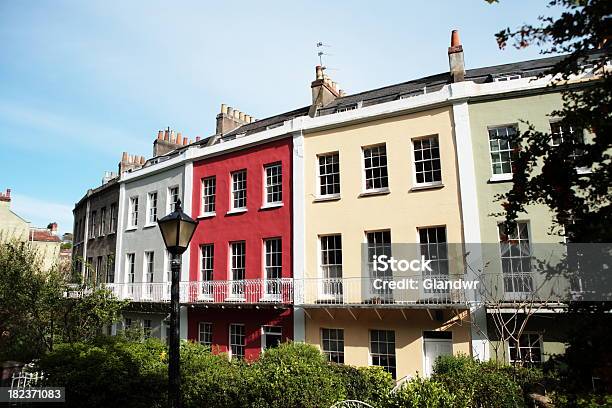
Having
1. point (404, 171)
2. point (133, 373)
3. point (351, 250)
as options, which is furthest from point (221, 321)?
point (404, 171)

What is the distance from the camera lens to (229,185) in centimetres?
1947

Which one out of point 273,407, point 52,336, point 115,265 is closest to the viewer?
point 273,407

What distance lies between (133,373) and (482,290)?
976 centimetres

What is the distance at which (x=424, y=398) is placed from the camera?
6547 millimetres

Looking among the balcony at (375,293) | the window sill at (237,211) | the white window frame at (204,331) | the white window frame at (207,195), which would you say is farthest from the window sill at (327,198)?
the white window frame at (204,331)

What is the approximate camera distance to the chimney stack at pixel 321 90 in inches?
750

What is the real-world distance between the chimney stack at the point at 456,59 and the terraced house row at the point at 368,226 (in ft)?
0.16

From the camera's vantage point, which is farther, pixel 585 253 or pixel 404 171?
pixel 404 171

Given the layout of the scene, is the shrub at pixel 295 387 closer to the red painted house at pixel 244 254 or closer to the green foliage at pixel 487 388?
the green foliage at pixel 487 388

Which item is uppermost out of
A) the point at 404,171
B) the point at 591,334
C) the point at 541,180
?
the point at 404,171

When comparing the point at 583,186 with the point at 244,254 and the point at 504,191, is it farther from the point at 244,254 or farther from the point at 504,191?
the point at 244,254

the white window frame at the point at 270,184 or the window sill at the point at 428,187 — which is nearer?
the window sill at the point at 428,187

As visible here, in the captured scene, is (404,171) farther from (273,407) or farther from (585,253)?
(585,253)

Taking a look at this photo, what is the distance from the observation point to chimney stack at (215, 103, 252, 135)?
23.5 m
